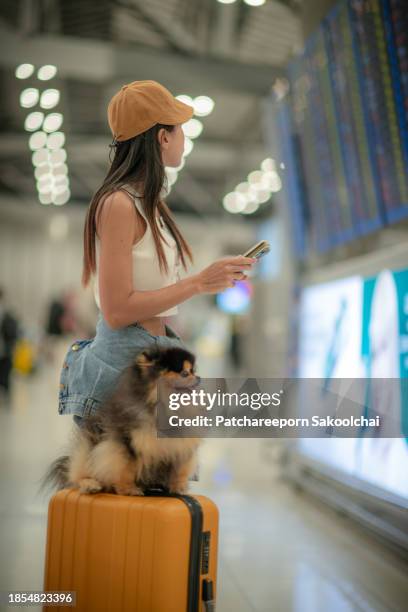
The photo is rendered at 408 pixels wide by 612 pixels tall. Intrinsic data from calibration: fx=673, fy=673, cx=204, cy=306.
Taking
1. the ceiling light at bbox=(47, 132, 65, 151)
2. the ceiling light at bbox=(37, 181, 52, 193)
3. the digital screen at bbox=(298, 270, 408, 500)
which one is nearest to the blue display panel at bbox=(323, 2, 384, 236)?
the digital screen at bbox=(298, 270, 408, 500)

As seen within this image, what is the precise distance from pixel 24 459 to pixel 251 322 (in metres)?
4.58

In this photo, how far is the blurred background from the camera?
9.45 feet

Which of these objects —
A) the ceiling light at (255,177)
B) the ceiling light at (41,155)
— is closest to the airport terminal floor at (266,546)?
the ceiling light at (41,155)

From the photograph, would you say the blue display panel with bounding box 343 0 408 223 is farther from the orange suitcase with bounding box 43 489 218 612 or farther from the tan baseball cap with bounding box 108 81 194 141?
→ the orange suitcase with bounding box 43 489 218 612

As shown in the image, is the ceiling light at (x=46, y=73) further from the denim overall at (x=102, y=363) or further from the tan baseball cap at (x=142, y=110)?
the denim overall at (x=102, y=363)

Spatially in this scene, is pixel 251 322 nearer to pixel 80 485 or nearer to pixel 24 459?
pixel 24 459

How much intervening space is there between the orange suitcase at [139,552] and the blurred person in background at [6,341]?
23.8 feet

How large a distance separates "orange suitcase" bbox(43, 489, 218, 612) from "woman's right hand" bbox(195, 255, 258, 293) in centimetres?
52

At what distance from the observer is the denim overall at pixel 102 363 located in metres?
1.66

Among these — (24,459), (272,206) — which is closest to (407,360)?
(24,459)

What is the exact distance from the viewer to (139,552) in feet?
5.11

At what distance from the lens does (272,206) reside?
1805cm

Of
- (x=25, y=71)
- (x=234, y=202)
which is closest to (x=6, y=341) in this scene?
(x=25, y=71)

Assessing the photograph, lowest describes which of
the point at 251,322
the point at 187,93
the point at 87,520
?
the point at 87,520
